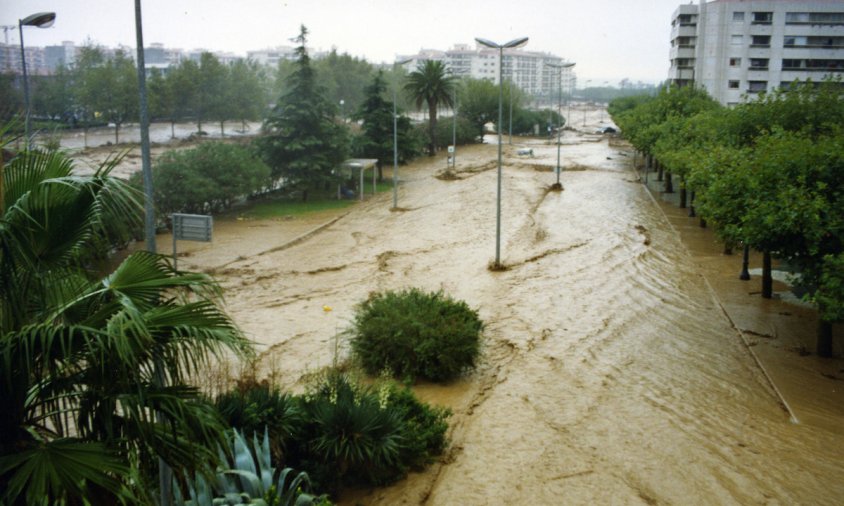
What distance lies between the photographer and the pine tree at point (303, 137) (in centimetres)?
3897

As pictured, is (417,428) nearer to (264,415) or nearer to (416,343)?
(264,415)

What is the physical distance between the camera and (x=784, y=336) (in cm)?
1725

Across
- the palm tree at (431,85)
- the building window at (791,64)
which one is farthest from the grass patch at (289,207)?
the building window at (791,64)

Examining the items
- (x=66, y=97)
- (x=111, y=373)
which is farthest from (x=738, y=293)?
(x=66, y=97)

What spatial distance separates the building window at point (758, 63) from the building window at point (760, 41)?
131 centimetres

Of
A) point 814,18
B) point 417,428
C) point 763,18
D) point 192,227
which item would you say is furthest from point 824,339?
point 763,18

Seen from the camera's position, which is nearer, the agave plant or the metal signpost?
the agave plant

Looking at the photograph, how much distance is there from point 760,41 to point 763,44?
542 millimetres

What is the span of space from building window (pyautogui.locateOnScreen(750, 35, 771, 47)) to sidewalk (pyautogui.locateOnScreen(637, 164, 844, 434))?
1918 inches

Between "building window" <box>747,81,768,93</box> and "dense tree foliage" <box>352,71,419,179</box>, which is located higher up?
"building window" <box>747,81,768,93</box>

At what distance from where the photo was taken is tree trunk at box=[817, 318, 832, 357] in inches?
612

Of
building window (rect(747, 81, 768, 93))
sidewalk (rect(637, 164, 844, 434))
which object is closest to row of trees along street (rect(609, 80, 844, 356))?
sidewalk (rect(637, 164, 844, 434))

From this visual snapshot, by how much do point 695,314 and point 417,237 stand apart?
13.6 meters

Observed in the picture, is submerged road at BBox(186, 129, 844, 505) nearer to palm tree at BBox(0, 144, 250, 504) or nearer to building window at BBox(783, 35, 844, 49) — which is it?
palm tree at BBox(0, 144, 250, 504)
